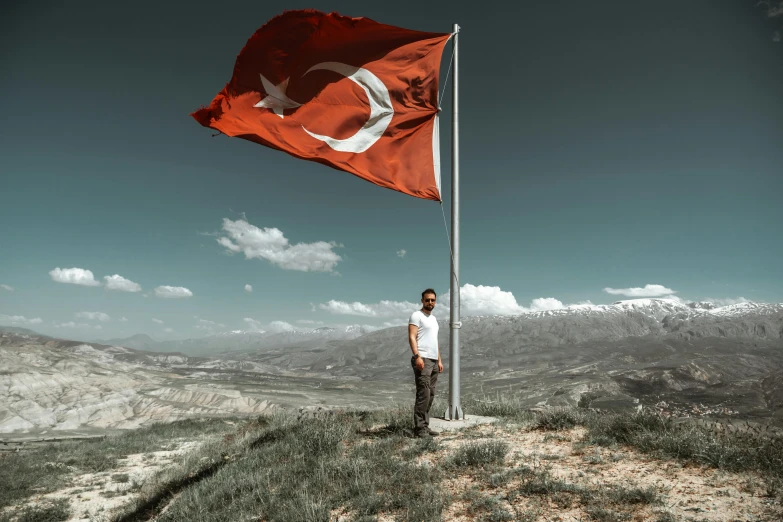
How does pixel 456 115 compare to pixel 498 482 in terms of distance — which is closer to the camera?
pixel 498 482

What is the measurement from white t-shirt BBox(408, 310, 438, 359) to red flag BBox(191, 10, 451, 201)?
229 centimetres

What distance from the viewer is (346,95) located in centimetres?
758

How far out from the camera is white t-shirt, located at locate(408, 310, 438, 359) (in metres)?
6.52

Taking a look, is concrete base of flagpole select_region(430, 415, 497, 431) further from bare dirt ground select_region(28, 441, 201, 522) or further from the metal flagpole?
bare dirt ground select_region(28, 441, 201, 522)

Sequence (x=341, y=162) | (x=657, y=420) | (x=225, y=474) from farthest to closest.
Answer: (x=341, y=162), (x=225, y=474), (x=657, y=420)

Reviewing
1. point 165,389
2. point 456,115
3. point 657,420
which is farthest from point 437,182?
point 165,389

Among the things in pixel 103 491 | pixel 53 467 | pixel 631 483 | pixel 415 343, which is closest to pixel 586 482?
pixel 631 483

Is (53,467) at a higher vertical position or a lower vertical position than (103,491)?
lower

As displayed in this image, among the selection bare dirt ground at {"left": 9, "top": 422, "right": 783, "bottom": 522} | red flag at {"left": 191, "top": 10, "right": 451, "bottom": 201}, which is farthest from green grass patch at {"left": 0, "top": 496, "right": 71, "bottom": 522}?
red flag at {"left": 191, "top": 10, "right": 451, "bottom": 201}

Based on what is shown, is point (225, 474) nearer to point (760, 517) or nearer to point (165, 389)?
point (760, 517)

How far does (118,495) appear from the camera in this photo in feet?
32.2

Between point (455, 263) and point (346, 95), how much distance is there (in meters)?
3.90

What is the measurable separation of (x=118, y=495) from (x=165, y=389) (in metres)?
110

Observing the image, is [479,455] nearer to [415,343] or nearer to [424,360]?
[424,360]
